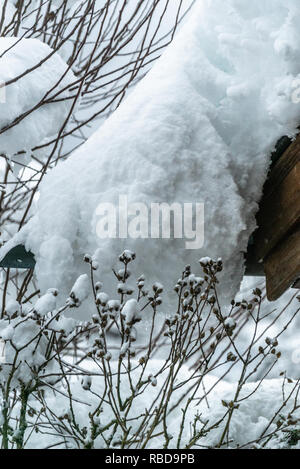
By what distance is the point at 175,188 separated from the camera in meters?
1.72

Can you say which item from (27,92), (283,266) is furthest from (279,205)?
(27,92)

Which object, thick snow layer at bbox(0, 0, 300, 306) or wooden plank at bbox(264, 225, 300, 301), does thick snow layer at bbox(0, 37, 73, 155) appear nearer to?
thick snow layer at bbox(0, 0, 300, 306)

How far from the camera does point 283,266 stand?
5.70 feet

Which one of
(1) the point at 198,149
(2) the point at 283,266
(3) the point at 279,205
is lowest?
(2) the point at 283,266

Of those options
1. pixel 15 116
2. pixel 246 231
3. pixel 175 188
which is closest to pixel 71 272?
pixel 175 188

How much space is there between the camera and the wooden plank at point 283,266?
1673 millimetres

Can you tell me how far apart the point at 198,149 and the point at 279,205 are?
335 millimetres

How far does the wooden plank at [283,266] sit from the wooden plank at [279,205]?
24mm

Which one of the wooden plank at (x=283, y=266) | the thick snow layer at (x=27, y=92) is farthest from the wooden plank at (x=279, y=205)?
the thick snow layer at (x=27, y=92)

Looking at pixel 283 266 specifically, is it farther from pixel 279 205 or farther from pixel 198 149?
pixel 198 149

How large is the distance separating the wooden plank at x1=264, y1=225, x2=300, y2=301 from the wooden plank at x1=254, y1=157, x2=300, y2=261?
2 cm

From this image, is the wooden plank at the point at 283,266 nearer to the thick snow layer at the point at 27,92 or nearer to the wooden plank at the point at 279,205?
the wooden plank at the point at 279,205
